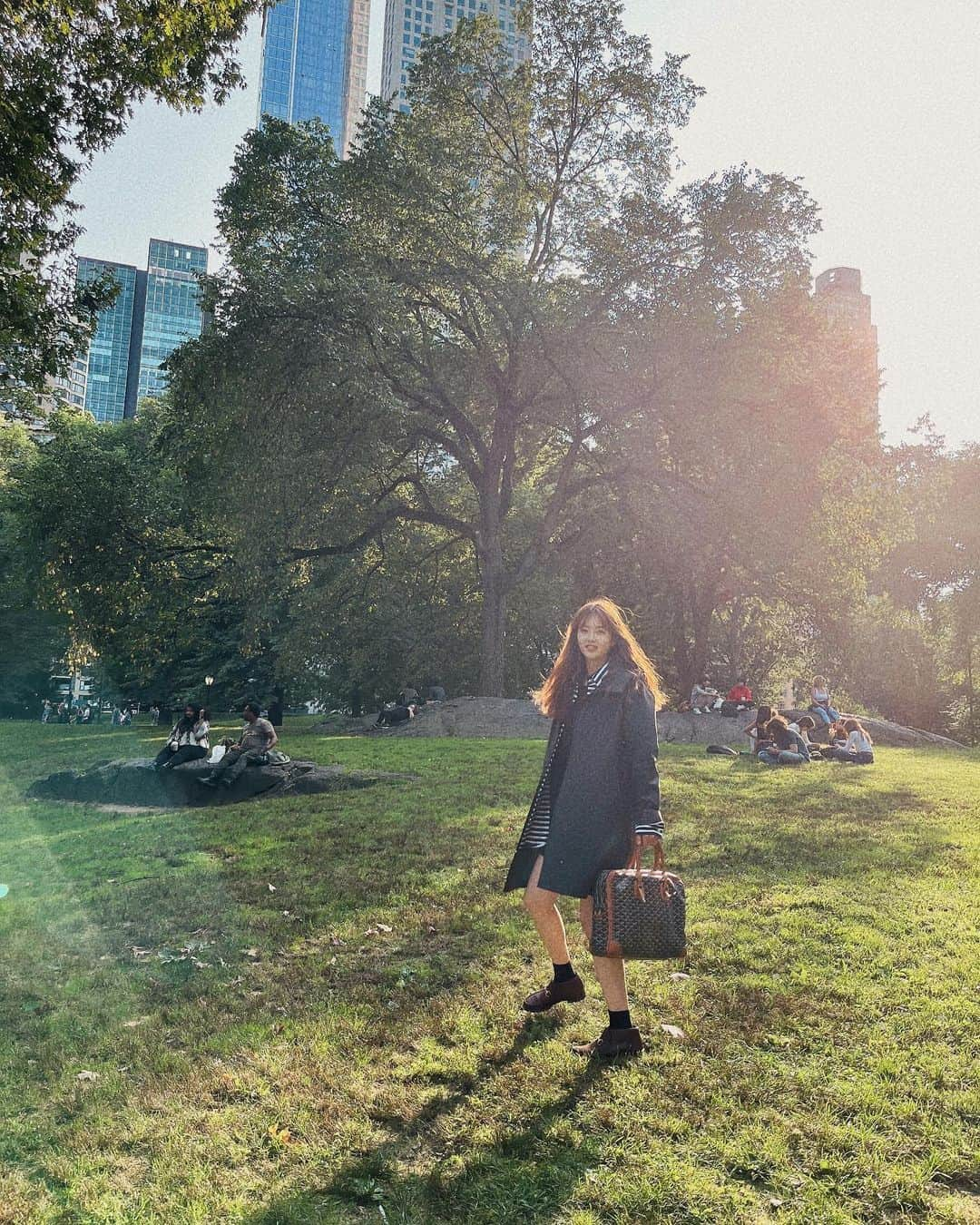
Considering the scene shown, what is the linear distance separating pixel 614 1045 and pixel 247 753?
443 inches

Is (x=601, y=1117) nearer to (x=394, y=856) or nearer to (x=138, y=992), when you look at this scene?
(x=138, y=992)

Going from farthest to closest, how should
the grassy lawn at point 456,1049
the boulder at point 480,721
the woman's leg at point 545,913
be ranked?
the boulder at point 480,721 → the woman's leg at point 545,913 → the grassy lawn at point 456,1049

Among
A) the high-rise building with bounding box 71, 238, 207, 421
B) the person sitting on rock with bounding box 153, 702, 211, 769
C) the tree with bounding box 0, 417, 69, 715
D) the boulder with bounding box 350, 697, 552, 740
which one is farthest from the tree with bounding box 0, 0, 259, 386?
the high-rise building with bounding box 71, 238, 207, 421

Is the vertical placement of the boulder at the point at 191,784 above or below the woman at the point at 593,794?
below

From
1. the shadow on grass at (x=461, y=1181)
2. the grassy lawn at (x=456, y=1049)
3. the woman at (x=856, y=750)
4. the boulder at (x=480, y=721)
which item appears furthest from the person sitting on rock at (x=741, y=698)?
the shadow on grass at (x=461, y=1181)

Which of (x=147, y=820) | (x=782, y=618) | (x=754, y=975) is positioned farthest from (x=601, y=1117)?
(x=782, y=618)

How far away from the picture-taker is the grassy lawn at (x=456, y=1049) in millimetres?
3330

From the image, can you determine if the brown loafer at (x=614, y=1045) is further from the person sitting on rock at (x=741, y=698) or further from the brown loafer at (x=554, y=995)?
the person sitting on rock at (x=741, y=698)

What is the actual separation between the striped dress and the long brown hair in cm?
7

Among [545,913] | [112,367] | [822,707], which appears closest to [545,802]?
[545,913]

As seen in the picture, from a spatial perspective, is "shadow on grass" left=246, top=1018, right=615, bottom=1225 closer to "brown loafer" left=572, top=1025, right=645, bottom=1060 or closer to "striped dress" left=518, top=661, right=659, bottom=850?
"brown loafer" left=572, top=1025, right=645, bottom=1060

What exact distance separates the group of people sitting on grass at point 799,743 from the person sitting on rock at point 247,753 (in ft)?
33.1

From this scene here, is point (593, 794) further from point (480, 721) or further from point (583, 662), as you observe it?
point (480, 721)

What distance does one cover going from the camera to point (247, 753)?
14.7m
